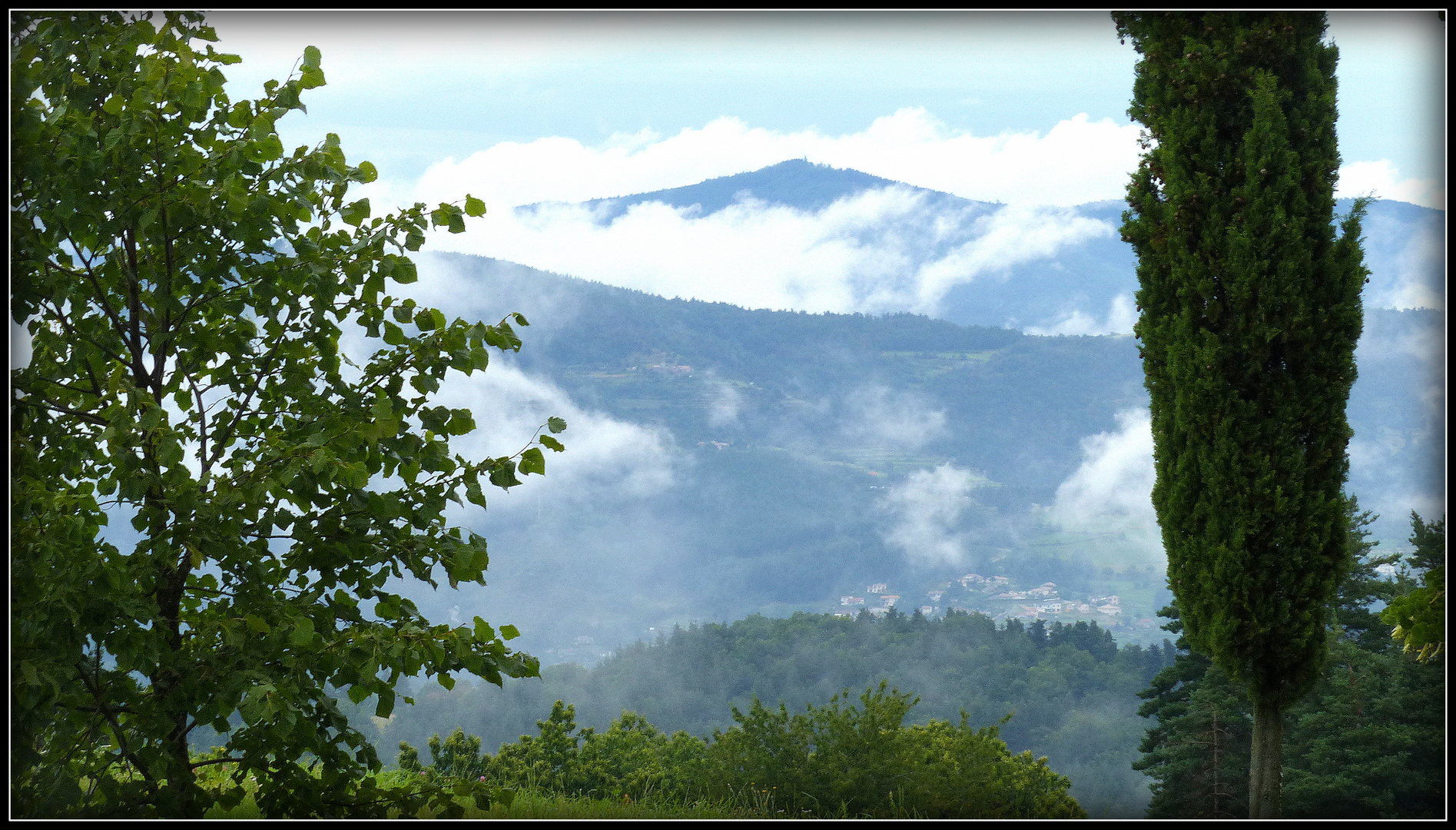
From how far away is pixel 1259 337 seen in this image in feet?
17.0

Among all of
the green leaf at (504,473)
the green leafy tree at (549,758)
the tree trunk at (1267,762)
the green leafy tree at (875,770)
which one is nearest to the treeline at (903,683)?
the green leafy tree at (549,758)

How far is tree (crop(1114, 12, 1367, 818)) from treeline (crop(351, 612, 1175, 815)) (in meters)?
12.9

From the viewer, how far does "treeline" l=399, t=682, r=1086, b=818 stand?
19.1 ft

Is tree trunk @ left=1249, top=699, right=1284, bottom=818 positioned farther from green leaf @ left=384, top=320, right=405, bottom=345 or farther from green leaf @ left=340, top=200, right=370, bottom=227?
green leaf @ left=340, top=200, right=370, bottom=227

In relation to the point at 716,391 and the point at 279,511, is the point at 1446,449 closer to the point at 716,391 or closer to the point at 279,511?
the point at 279,511

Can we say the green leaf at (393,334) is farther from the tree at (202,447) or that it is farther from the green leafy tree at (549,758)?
the green leafy tree at (549,758)

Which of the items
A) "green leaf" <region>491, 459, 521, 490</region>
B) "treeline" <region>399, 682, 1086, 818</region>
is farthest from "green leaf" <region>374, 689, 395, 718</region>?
"treeline" <region>399, 682, 1086, 818</region>

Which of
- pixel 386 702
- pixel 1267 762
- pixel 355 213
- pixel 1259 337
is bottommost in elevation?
pixel 1267 762

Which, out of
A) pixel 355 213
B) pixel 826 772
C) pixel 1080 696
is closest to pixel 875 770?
pixel 826 772

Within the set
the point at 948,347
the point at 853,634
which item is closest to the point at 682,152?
→ the point at 853,634

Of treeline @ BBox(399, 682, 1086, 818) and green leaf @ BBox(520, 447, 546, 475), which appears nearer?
green leaf @ BBox(520, 447, 546, 475)

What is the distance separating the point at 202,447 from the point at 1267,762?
19.5 feet

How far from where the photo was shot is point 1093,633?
20500 mm

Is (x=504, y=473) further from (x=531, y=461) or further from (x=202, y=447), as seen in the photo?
(x=202, y=447)
